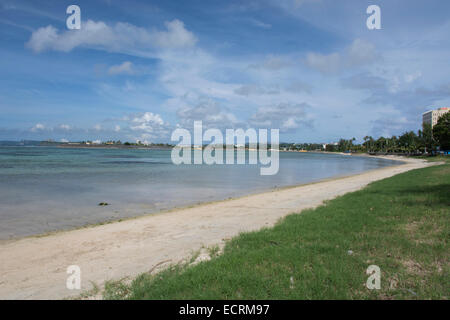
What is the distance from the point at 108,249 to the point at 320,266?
18.5 ft

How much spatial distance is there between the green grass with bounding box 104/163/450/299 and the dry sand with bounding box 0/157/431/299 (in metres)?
1.16

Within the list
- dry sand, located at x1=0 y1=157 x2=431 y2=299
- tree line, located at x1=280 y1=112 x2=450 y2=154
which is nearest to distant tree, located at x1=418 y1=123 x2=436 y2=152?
tree line, located at x1=280 y1=112 x2=450 y2=154

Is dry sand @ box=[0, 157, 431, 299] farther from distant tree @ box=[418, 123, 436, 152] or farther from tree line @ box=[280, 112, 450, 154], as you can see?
distant tree @ box=[418, 123, 436, 152]

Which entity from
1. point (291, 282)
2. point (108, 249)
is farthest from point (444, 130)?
point (108, 249)

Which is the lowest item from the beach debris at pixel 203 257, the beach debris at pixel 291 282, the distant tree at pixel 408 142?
the beach debris at pixel 203 257

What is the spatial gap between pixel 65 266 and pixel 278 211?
8147mm

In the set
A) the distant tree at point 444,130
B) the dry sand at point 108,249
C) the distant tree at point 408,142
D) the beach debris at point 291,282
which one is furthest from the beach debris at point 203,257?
the distant tree at point 408,142

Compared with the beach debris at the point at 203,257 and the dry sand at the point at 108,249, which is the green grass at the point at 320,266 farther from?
the dry sand at the point at 108,249

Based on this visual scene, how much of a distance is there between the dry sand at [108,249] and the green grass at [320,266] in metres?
1.16

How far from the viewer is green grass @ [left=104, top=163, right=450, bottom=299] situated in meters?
4.21

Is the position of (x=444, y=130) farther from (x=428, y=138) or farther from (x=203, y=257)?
(x=203, y=257)

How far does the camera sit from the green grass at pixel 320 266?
4.21 m
